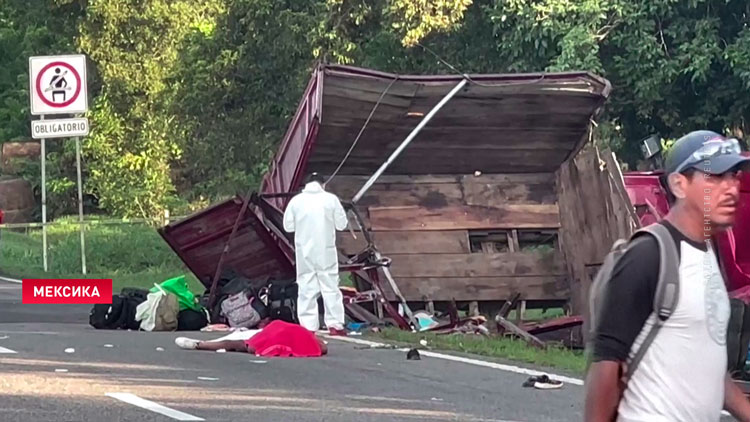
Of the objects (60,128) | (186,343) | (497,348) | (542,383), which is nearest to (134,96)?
(60,128)

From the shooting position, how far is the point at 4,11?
154 feet

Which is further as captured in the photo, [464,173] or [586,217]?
[464,173]

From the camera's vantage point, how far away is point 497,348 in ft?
40.6

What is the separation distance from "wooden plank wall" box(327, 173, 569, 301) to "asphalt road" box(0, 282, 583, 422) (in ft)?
11.1

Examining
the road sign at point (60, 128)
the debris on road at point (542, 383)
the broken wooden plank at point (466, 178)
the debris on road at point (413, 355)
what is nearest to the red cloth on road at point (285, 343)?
the debris on road at point (413, 355)

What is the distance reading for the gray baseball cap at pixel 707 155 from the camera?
3578 millimetres

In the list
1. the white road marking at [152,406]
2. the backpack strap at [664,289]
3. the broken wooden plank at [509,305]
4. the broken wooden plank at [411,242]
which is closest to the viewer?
the backpack strap at [664,289]

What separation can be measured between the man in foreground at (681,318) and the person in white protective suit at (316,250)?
10.7 meters

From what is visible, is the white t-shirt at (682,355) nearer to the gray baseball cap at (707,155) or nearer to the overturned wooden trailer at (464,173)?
the gray baseball cap at (707,155)

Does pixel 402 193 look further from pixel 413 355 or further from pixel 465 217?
pixel 413 355

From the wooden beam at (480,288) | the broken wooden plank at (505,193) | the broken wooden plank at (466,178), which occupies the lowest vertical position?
the wooden beam at (480,288)

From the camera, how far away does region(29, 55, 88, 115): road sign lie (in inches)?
888

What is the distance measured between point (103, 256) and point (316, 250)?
14.7m

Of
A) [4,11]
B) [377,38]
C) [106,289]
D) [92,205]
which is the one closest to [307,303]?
[106,289]
